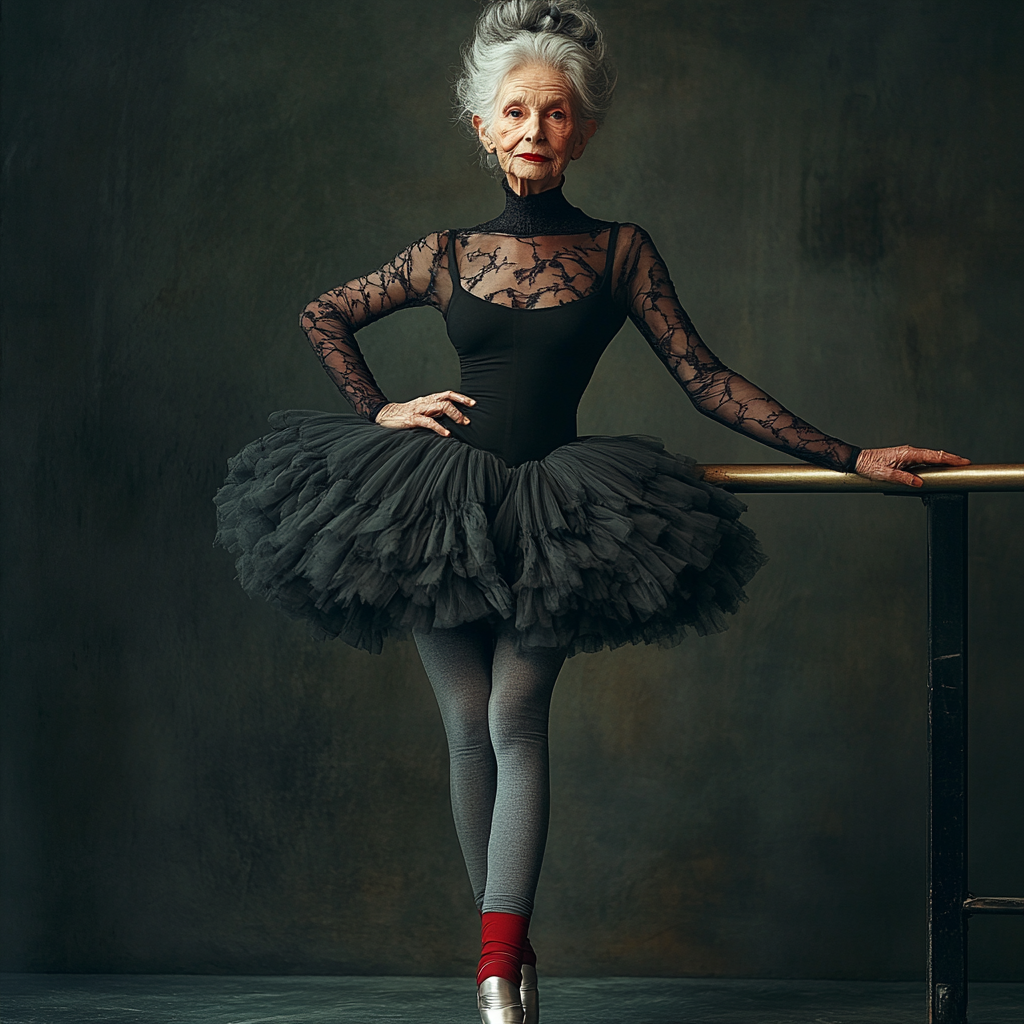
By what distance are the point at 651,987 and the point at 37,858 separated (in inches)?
55.4

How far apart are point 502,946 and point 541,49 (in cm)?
123

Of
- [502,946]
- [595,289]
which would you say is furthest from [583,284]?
[502,946]

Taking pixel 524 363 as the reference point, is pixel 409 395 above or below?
above

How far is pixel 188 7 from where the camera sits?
2830 millimetres

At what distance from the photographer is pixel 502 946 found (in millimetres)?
1526

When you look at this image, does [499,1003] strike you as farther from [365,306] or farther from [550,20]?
[550,20]

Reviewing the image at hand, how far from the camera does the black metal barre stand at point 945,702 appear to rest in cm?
173

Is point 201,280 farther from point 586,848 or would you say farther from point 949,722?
point 949,722

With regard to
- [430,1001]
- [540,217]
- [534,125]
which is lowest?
[430,1001]

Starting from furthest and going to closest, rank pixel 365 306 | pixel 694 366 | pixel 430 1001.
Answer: pixel 430 1001 < pixel 365 306 < pixel 694 366

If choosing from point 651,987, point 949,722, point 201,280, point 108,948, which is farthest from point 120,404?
point 949,722

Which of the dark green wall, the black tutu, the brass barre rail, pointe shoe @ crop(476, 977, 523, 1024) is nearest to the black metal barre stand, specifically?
the brass barre rail

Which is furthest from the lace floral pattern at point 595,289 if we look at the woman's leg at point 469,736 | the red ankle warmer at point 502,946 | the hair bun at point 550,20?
the red ankle warmer at point 502,946

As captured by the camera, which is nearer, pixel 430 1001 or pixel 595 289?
pixel 595 289
